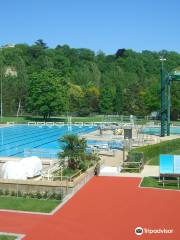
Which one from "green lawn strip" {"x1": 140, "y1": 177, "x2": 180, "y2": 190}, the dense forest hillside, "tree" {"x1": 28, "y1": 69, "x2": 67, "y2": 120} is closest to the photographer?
"green lawn strip" {"x1": 140, "y1": 177, "x2": 180, "y2": 190}

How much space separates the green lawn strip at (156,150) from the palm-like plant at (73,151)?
450 cm

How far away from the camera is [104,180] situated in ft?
57.1

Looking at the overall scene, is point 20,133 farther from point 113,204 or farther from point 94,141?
point 113,204

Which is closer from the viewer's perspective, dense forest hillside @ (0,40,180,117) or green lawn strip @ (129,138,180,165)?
green lawn strip @ (129,138,180,165)

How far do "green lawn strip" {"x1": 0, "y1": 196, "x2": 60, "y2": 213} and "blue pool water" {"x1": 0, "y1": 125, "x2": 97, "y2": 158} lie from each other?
10.2 metres

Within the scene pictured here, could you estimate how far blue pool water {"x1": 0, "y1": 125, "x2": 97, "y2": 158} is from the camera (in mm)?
26280

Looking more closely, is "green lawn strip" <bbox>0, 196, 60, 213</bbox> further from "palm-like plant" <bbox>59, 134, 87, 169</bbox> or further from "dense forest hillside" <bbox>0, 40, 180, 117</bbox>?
"dense forest hillside" <bbox>0, 40, 180, 117</bbox>

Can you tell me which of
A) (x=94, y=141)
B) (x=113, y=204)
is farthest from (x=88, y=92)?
(x=113, y=204)

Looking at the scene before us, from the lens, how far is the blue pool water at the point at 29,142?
26280 millimetres

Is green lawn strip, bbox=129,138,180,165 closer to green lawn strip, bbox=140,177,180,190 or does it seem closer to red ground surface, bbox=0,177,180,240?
green lawn strip, bbox=140,177,180,190

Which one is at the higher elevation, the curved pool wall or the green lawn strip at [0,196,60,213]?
the curved pool wall

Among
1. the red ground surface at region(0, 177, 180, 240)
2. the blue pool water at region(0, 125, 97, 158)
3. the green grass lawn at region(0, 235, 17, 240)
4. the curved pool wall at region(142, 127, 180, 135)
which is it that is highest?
the curved pool wall at region(142, 127, 180, 135)

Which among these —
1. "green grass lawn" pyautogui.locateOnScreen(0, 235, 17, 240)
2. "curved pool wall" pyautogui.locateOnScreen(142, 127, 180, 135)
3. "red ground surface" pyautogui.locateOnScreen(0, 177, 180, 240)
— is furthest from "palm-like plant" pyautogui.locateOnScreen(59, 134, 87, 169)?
"curved pool wall" pyautogui.locateOnScreen(142, 127, 180, 135)

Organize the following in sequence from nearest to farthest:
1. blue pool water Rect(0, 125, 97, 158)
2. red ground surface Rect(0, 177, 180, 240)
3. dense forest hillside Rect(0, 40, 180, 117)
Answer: red ground surface Rect(0, 177, 180, 240), blue pool water Rect(0, 125, 97, 158), dense forest hillside Rect(0, 40, 180, 117)
